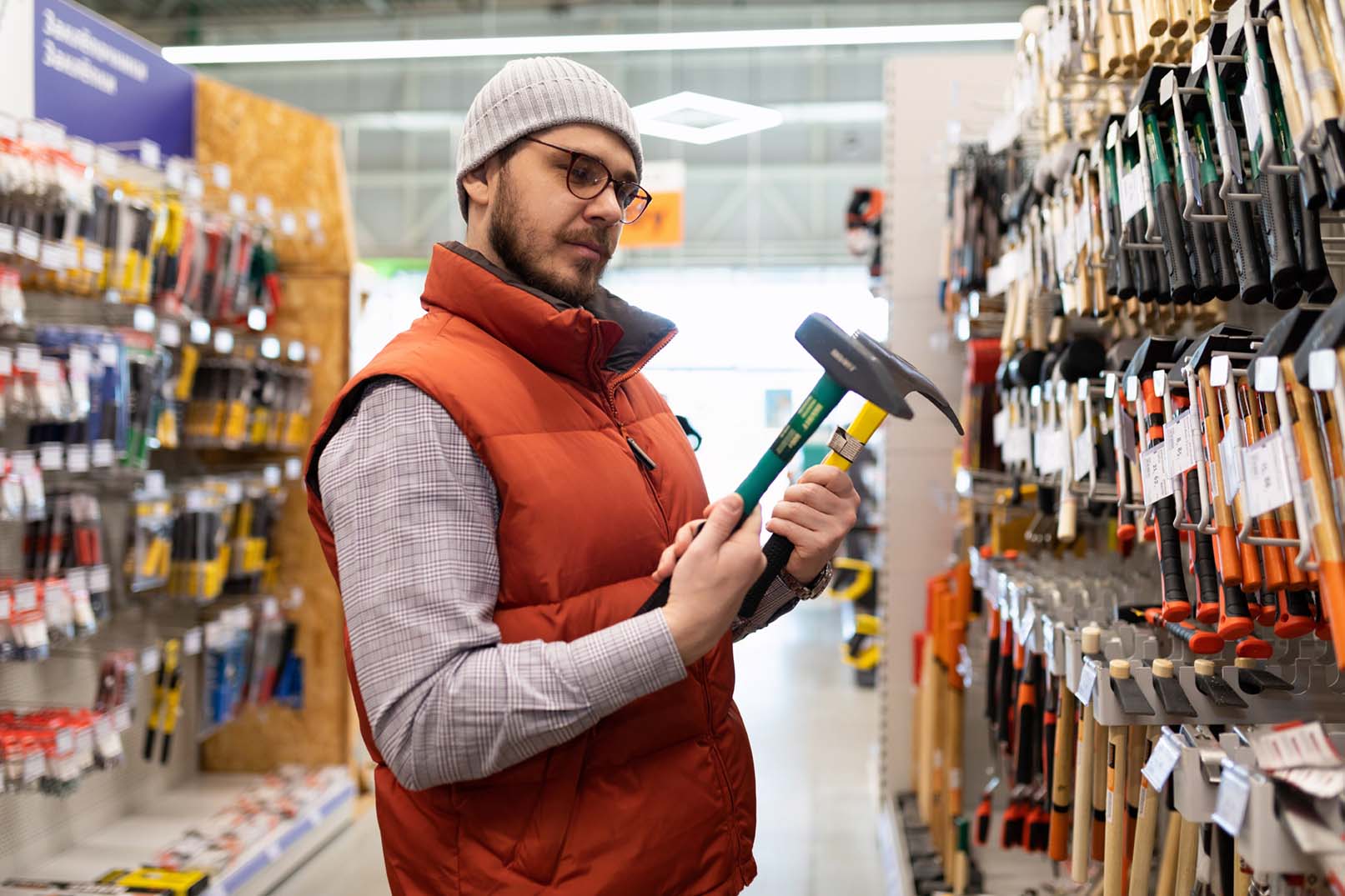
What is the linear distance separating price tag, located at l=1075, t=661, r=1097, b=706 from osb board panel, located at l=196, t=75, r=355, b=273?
11.4 feet

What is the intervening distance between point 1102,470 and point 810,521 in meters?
1.00

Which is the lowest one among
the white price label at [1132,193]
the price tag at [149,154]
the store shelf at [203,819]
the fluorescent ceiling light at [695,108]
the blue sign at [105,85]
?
the store shelf at [203,819]

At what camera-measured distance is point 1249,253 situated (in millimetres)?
1433

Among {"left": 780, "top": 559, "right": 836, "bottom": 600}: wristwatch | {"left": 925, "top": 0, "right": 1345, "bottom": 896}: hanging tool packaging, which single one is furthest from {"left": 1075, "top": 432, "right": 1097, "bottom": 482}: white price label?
{"left": 780, "top": 559, "right": 836, "bottom": 600}: wristwatch

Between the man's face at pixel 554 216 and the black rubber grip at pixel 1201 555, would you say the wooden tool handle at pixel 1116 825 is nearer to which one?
the black rubber grip at pixel 1201 555

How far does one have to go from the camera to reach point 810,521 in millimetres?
1390

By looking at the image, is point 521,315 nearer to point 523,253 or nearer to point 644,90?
point 523,253

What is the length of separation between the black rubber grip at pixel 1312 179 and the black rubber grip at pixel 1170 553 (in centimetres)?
49

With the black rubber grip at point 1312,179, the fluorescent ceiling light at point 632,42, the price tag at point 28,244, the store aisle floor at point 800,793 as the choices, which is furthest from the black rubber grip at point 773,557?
the fluorescent ceiling light at point 632,42

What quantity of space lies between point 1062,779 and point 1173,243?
0.97 metres

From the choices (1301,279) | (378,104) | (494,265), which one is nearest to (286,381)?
(494,265)

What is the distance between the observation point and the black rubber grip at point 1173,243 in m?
1.59

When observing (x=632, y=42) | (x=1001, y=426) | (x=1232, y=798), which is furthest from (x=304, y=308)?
(x=632, y=42)

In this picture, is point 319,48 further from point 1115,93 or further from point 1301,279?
point 1301,279
